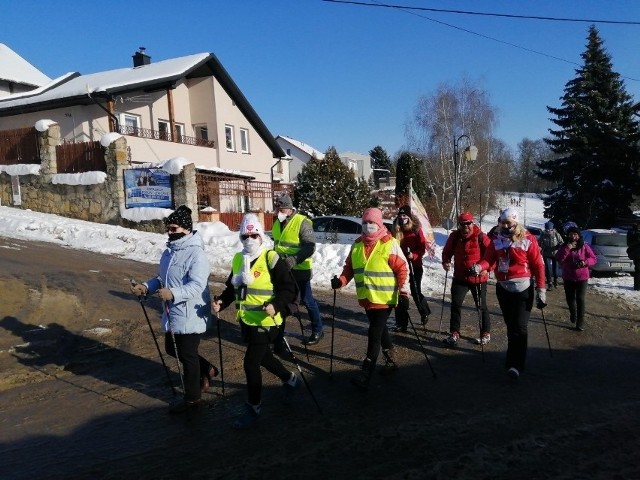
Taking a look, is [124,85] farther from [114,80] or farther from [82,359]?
[82,359]

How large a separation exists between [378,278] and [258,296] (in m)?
1.33

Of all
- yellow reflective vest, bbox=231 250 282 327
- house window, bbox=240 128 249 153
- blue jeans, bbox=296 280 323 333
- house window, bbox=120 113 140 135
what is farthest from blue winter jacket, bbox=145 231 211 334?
house window, bbox=240 128 249 153

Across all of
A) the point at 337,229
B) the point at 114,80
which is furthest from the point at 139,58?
the point at 337,229

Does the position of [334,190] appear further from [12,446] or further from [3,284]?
[12,446]

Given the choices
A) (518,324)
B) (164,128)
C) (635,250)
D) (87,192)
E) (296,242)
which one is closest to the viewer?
(518,324)

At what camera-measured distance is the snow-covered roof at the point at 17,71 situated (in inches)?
1211

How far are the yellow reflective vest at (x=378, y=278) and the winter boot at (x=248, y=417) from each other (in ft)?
5.07

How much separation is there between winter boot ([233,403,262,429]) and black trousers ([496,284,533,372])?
2949 mm

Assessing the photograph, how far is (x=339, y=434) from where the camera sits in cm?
397

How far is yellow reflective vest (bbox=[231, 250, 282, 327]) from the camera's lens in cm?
423

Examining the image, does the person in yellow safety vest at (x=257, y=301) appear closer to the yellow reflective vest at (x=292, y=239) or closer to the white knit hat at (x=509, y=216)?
the yellow reflective vest at (x=292, y=239)

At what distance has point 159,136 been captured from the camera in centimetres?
2280

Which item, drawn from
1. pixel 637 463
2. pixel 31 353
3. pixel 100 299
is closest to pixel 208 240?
pixel 100 299

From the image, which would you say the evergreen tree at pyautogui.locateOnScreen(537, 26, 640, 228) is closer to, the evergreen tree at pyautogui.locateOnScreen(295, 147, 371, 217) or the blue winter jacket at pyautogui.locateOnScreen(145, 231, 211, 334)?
the evergreen tree at pyautogui.locateOnScreen(295, 147, 371, 217)
